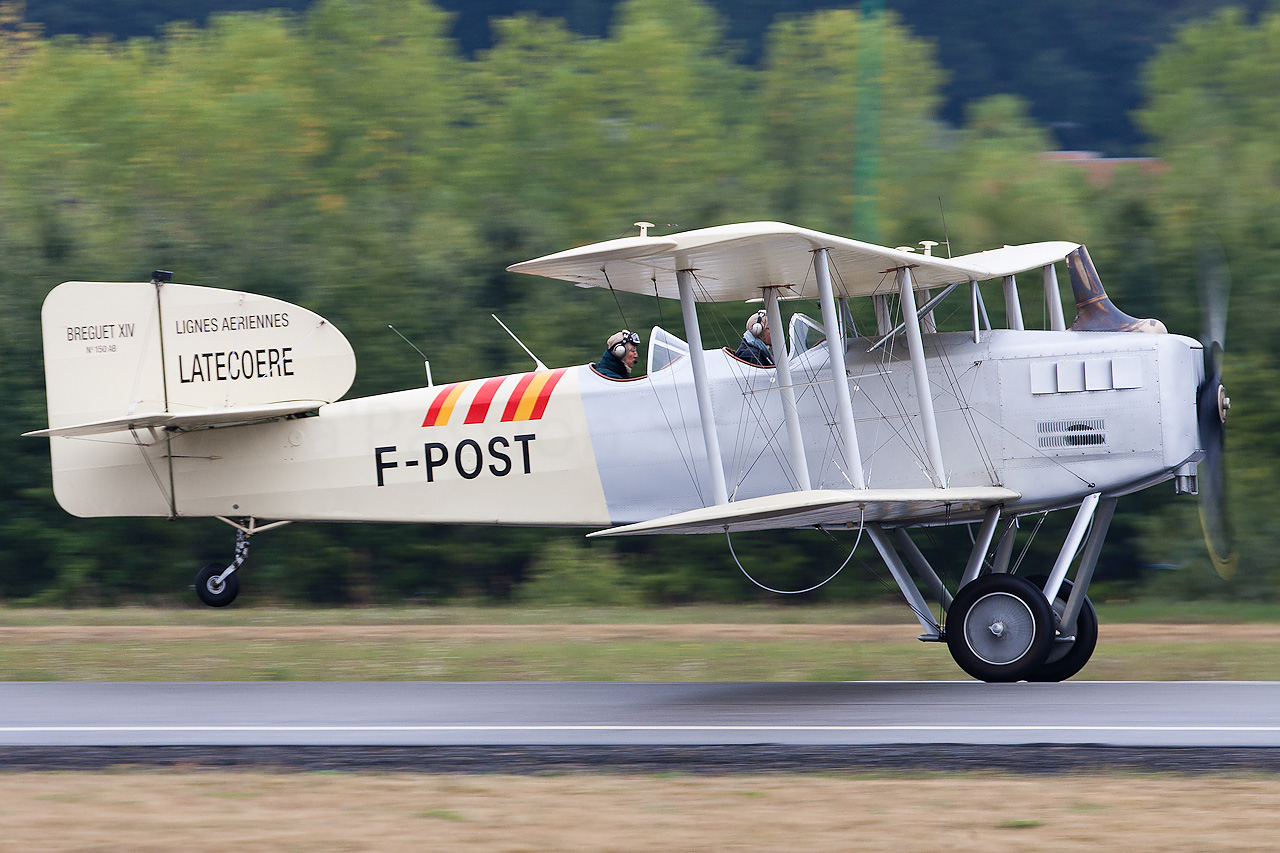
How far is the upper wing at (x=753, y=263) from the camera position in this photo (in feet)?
27.7

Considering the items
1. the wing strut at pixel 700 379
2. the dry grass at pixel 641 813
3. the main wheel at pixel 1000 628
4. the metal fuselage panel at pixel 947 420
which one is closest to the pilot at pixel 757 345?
the metal fuselage panel at pixel 947 420

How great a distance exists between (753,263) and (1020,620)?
3.11 metres

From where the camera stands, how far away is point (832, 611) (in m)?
16.1

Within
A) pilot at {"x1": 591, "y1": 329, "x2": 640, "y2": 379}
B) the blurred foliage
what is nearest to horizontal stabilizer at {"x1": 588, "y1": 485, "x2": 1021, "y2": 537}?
pilot at {"x1": 591, "y1": 329, "x2": 640, "y2": 379}

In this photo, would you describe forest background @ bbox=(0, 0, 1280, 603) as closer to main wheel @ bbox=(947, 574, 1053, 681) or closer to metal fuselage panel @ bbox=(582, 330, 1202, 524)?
metal fuselage panel @ bbox=(582, 330, 1202, 524)

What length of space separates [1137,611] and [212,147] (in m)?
17.4

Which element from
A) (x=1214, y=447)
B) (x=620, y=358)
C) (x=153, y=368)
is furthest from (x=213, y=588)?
(x=1214, y=447)

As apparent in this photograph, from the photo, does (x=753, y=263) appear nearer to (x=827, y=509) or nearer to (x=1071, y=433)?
(x=827, y=509)

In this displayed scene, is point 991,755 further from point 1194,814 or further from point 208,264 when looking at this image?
point 208,264

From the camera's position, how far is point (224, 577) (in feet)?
37.3

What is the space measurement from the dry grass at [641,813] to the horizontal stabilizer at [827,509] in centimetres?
227

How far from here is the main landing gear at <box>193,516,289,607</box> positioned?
1127 cm

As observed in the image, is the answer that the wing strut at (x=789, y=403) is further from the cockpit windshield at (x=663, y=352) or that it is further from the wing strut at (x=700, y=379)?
the cockpit windshield at (x=663, y=352)

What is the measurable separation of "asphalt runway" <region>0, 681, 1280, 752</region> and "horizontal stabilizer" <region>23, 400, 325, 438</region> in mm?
2014
